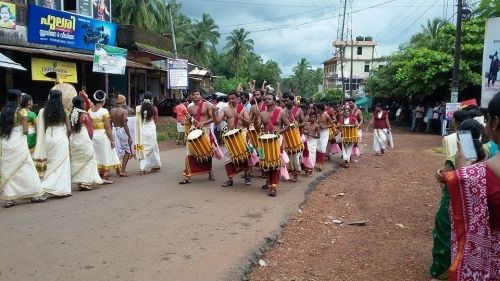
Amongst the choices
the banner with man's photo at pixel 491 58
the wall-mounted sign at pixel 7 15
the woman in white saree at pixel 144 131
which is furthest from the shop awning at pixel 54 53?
the banner with man's photo at pixel 491 58

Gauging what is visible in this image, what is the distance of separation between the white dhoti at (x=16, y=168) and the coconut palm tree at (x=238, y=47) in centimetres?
6301

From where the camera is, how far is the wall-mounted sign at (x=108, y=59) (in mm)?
15853

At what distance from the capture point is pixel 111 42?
69.9ft

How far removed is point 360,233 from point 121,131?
5.85 metres

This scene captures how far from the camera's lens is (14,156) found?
691 cm

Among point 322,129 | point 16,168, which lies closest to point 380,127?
point 322,129

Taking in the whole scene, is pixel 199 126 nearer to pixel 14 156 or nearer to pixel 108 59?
pixel 14 156

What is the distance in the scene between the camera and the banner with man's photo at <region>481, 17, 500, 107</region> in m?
13.8

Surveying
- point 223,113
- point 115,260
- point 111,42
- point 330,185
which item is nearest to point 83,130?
point 223,113

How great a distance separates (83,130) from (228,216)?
3164 mm

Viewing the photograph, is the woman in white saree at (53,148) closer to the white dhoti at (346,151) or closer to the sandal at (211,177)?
the sandal at (211,177)

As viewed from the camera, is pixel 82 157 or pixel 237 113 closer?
pixel 82 157

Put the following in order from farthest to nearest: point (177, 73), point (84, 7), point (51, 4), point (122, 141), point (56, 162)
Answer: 1. point (84, 7)
2. point (177, 73)
3. point (51, 4)
4. point (122, 141)
5. point (56, 162)

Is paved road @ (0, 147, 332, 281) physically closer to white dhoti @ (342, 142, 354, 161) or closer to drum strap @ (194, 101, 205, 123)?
drum strap @ (194, 101, 205, 123)
